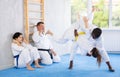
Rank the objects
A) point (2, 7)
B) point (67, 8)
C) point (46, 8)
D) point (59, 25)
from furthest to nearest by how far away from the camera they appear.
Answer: point (67, 8)
point (59, 25)
point (46, 8)
point (2, 7)

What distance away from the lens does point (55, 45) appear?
701cm

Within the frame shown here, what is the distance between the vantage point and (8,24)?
17.0ft

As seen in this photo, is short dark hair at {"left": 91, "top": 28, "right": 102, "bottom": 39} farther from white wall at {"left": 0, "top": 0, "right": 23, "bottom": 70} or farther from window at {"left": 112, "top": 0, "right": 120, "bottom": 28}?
window at {"left": 112, "top": 0, "right": 120, "bottom": 28}

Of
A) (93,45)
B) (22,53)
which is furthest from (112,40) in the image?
(22,53)

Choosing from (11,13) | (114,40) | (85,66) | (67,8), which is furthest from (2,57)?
(114,40)

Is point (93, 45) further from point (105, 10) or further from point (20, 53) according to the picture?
point (105, 10)

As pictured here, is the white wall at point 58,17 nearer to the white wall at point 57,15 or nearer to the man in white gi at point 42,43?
the white wall at point 57,15

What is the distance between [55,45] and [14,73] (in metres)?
2.53

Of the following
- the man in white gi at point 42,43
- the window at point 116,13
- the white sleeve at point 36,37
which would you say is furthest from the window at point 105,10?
the white sleeve at point 36,37

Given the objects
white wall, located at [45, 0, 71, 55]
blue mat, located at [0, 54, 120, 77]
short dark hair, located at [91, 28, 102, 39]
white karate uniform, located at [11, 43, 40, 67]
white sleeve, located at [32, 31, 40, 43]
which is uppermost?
white wall, located at [45, 0, 71, 55]

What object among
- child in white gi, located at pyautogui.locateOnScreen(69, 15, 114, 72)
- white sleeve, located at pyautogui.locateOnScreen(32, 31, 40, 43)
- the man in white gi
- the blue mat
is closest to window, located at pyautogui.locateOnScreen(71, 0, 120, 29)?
the man in white gi

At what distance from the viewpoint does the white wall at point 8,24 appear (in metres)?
5.03

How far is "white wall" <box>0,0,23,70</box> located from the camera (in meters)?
5.03

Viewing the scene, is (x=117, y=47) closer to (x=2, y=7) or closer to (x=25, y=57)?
(x=25, y=57)
